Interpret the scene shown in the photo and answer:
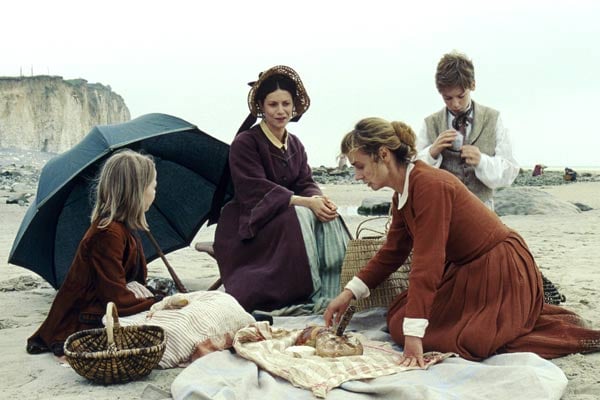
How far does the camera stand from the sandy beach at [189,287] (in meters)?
3.47

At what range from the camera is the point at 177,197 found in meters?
6.38

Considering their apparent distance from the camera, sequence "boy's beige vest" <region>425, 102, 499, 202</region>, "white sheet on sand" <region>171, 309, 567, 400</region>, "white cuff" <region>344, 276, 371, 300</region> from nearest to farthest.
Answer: "white sheet on sand" <region>171, 309, 567, 400</region>, "white cuff" <region>344, 276, 371, 300</region>, "boy's beige vest" <region>425, 102, 499, 202</region>

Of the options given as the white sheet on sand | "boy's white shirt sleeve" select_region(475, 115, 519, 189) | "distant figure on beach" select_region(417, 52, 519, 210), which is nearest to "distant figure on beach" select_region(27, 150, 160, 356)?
the white sheet on sand

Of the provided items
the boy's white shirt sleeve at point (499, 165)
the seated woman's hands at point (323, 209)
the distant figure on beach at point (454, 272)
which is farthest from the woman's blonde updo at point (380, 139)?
the seated woman's hands at point (323, 209)

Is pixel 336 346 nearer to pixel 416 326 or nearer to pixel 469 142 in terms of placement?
pixel 416 326

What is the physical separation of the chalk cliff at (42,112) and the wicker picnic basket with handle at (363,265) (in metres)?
46.5

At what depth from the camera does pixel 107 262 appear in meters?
4.07

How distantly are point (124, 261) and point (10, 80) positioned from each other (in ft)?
156

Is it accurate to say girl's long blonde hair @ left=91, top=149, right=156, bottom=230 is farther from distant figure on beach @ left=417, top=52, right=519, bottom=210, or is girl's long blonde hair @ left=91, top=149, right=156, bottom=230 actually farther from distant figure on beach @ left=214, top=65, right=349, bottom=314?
distant figure on beach @ left=417, top=52, right=519, bottom=210

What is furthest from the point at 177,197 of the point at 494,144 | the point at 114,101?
the point at 114,101

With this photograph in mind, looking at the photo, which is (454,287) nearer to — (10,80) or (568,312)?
(568,312)

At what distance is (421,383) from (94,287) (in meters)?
1.97

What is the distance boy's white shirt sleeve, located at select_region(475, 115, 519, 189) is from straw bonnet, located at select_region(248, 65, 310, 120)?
150cm

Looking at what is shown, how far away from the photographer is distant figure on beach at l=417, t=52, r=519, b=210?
4.70 meters
